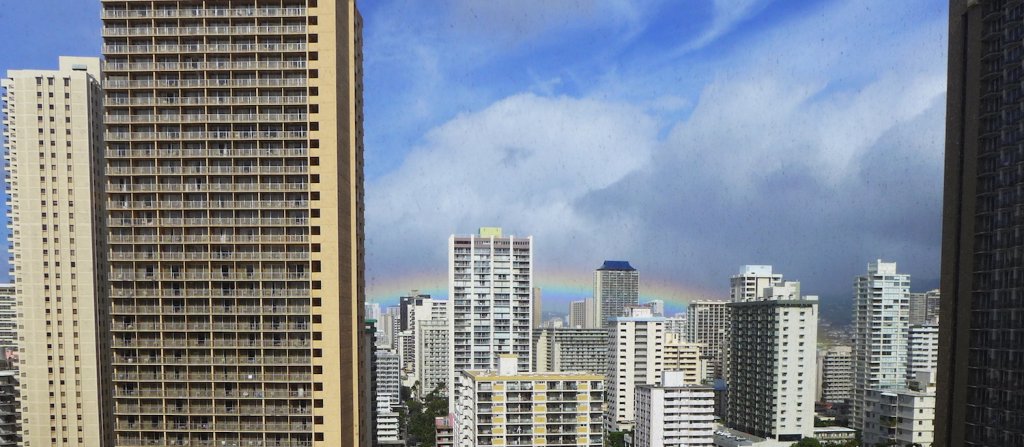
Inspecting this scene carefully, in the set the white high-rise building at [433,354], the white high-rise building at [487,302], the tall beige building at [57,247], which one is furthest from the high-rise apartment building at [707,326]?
the tall beige building at [57,247]

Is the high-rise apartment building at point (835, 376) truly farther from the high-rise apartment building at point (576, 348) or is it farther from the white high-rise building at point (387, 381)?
the white high-rise building at point (387, 381)

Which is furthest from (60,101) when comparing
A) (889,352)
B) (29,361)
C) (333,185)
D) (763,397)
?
(889,352)

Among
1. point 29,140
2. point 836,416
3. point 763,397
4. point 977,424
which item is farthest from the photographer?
point 836,416

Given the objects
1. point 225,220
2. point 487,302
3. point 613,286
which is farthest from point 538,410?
point 613,286

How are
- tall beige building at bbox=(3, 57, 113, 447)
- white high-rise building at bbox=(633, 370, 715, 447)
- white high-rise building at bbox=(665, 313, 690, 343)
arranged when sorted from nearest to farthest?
tall beige building at bbox=(3, 57, 113, 447)
white high-rise building at bbox=(633, 370, 715, 447)
white high-rise building at bbox=(665, 313, 690, 343)

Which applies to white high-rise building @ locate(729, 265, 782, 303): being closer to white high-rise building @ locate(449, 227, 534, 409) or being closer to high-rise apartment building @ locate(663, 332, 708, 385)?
high-rise apartment building @ locate(663, 332, 708, 385)

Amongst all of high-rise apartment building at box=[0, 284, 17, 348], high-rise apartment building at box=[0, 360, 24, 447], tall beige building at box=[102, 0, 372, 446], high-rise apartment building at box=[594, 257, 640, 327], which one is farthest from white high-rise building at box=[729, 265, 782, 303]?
high-rise apartment building at box=[0, 284, 17, 348]

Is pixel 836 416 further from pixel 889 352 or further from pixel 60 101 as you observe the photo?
pixel 60 101
